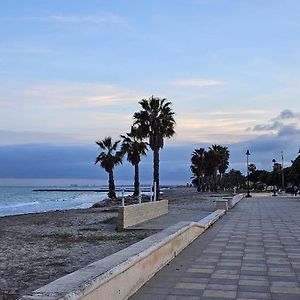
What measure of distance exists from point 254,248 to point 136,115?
30.7 m

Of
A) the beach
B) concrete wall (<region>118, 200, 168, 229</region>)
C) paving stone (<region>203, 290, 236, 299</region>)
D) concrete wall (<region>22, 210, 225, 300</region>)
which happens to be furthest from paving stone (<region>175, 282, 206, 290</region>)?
concrete wall (<region>118, 200, 168, 229</region>)

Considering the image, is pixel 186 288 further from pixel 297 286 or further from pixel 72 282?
pixel 72 282

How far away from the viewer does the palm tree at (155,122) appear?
133 ft

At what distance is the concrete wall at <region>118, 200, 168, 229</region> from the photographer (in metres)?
17.6

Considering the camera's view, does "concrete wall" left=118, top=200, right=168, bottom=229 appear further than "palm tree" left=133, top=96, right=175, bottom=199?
No

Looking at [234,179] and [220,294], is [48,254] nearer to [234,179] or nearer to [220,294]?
[220,294]

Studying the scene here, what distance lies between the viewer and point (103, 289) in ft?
15.9

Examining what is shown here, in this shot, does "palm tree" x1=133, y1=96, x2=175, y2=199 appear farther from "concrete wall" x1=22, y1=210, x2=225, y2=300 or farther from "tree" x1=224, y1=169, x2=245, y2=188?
"tree" x1=224, y1=169, x2=245, y2=188

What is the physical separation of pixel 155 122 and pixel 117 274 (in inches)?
1391

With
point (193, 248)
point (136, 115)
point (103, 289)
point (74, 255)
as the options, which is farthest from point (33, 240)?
point (136, 115)

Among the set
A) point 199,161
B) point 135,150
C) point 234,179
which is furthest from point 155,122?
point 234,179

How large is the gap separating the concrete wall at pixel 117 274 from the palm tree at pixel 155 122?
31181 millimetres

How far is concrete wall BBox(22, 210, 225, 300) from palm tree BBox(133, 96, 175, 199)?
31.2 metres

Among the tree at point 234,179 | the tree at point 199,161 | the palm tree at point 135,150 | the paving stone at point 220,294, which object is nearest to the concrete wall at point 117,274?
the paving stone at point 220,294
